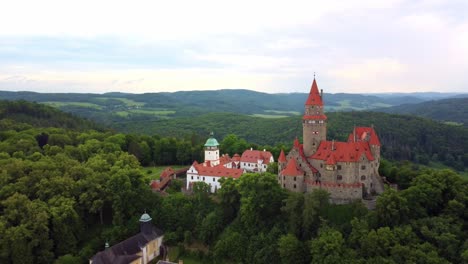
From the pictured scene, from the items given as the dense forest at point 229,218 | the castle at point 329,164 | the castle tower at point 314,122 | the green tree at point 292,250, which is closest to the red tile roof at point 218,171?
the dense forest at point 229,218

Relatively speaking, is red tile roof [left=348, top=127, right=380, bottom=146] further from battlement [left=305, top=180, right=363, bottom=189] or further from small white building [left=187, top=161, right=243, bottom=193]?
small white building [left=187, top=161, right=243, bottom=193]

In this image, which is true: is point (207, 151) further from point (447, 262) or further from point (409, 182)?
point (447, 262)

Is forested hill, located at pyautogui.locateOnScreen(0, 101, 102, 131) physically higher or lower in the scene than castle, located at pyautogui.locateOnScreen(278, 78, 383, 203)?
higher

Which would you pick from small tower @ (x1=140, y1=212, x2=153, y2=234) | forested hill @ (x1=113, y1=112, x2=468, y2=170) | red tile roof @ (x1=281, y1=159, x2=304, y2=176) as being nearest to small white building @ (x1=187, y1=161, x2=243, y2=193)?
red tile roof @ (x1=281, y1=159, x2=304, y2=176)

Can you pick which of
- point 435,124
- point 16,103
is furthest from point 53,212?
point 435,124

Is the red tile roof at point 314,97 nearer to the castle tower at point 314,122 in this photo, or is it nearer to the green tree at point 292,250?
the castle tower at point 314,122

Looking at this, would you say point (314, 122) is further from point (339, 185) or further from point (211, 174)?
point (211, 174)
